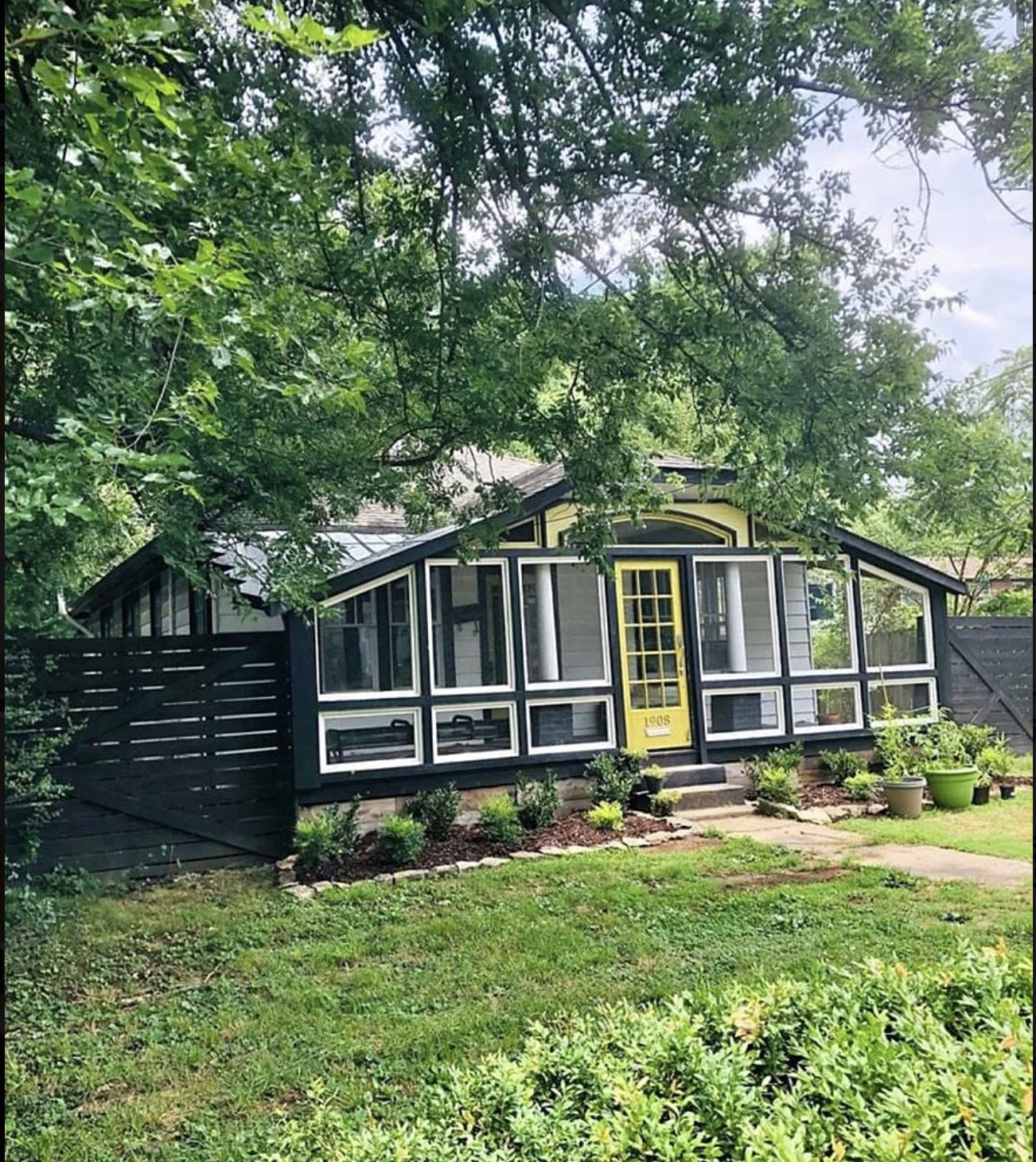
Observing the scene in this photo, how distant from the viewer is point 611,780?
20.2 feet

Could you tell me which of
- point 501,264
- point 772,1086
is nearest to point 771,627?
point 501,264

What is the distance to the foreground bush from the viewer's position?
1.32 meters

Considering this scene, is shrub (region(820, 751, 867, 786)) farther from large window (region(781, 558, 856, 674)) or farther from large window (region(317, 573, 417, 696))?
large window (region(317, 573, 417, 696))

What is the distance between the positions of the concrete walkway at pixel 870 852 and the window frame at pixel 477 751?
50.3 inches

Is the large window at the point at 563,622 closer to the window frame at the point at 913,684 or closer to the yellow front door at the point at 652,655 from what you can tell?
the yellow front door at the point at 652,655

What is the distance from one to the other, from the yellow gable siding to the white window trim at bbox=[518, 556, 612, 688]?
17 cm

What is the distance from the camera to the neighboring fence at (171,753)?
4.81 metres

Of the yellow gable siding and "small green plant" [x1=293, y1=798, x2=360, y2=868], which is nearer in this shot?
"small green plant" [x1=293, y1=798, x2=360, y2=868]

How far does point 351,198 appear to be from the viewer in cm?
296

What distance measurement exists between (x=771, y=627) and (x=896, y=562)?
109cm

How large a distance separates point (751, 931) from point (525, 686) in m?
3.05

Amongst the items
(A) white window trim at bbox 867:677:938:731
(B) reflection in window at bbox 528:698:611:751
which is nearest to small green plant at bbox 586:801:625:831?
(B) reflection in window at bbox 528:698:611:751

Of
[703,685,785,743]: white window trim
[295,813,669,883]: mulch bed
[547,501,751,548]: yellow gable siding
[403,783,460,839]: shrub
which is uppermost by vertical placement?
[547,501,751,548]: yellow gable siding

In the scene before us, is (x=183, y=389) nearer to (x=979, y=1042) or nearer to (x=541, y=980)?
(x=979, y=1042)
